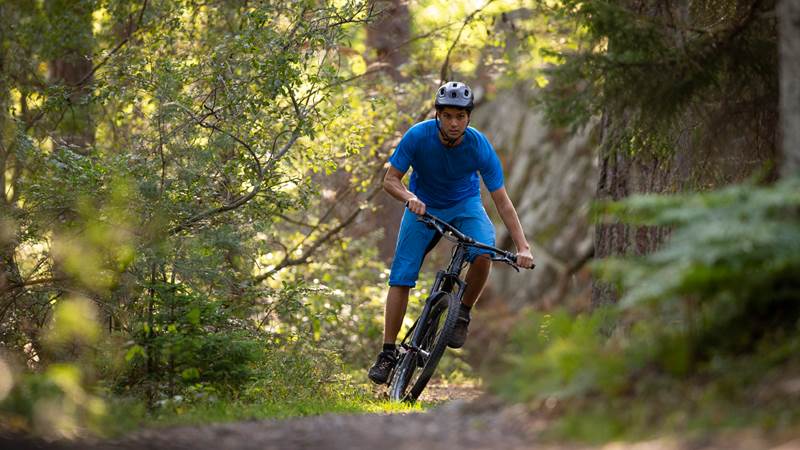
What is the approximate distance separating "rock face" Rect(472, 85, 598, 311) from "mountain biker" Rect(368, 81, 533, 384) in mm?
10225

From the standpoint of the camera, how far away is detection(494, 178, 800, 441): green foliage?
13.1ft

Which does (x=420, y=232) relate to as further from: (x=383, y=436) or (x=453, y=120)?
(x=383, y=436)

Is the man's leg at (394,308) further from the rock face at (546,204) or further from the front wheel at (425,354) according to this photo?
the rock face at (546,204)

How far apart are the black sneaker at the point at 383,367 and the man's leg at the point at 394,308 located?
159 millimetres

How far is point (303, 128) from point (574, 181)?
1174 cm

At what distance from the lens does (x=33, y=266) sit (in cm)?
860

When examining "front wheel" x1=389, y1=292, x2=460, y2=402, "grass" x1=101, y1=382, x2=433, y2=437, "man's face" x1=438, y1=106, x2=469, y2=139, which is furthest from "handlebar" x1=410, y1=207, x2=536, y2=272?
"grass" x1=101, y1=382, x2=433, y2=437

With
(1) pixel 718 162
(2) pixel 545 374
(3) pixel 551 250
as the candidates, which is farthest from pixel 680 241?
(3) pixel 551 250

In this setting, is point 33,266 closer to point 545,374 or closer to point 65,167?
point 65,167

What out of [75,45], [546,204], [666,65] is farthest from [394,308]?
[546,204]

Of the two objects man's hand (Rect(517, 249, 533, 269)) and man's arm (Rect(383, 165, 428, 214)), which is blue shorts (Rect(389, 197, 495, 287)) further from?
man's hand (Rect(517, 249, 533, 269))

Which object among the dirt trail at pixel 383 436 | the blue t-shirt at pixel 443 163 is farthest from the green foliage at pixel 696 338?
the blue t-shirt at pixel 443 163

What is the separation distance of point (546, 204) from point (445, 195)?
494 inches

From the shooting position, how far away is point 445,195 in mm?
8031
